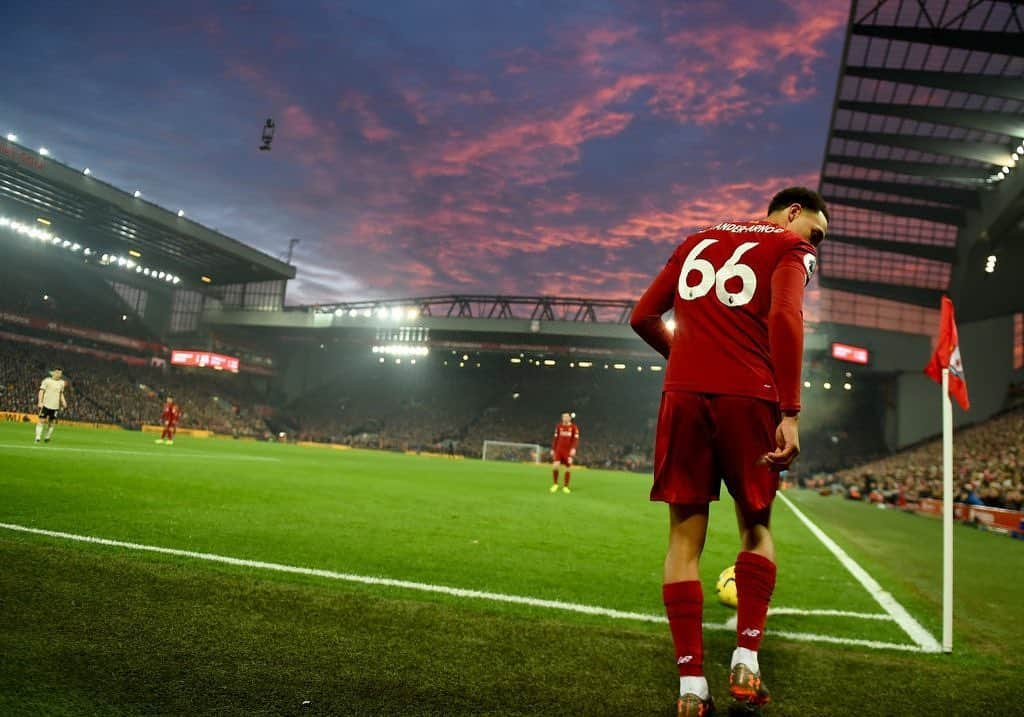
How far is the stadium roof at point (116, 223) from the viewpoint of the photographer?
39.3 metres

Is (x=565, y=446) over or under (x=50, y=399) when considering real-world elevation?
under

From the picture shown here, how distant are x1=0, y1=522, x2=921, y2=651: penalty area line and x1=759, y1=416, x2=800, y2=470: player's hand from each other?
1851 mm

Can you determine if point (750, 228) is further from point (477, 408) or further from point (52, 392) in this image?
point (477, 408)

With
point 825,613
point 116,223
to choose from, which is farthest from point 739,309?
point 116,223

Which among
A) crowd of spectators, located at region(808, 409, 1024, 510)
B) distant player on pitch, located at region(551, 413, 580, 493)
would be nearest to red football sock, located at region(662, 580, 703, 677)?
distant player on pitch, located at region(551, 413, 580, 493)

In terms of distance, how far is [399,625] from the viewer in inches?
145

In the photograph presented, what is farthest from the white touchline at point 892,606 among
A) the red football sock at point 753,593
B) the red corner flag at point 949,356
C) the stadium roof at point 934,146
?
the stadium roof at point 934,146

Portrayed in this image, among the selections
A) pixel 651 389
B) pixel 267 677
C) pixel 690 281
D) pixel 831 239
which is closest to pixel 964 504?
pixel 690 281

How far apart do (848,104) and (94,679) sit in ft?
107

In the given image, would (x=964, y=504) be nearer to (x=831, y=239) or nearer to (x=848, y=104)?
(x=848, y=104)

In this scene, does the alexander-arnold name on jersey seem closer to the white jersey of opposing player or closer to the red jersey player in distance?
the red jersey player in distance

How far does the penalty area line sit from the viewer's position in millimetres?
4309

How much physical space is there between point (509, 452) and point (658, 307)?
50126 mm

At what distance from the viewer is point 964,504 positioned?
18.7m
